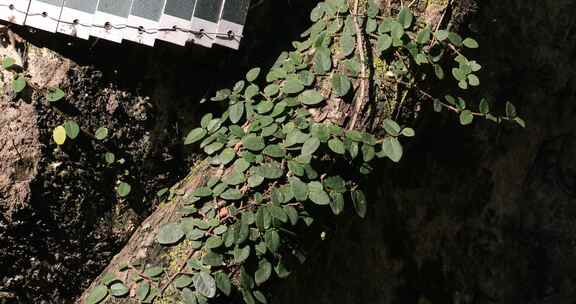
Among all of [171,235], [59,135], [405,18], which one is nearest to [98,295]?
[171,235]

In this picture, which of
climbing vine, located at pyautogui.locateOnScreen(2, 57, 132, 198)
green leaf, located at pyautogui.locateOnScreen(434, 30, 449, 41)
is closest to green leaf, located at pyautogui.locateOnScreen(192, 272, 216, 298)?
climbing vine, located at pyautogui.locateOnScreen(2, 57, 132, 198)

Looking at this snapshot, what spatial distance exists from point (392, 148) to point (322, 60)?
13.2 inches

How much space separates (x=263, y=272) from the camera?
192 centimetres

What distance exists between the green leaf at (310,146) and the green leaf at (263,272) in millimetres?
325

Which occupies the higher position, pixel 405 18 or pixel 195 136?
pixel 405 18

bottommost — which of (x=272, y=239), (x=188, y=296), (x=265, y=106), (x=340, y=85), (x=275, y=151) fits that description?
(x=188, y=296)

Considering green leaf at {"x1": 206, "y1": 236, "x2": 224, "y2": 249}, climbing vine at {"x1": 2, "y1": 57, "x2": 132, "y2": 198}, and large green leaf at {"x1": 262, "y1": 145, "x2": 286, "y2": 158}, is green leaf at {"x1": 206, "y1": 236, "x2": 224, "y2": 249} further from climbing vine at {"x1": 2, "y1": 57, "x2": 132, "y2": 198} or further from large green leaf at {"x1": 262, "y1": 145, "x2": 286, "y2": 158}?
climbing vine at {"x1": 2, "y1": 57, "x2": 132, "y2": 198}

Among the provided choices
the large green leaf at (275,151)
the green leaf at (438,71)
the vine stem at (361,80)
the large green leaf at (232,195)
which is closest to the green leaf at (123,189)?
the large green leaf at (232,195)

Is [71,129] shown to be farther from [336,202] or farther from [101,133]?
[336,202]

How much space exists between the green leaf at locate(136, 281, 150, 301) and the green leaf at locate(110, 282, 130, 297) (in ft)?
0.13

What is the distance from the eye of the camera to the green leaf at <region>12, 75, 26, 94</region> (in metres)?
2.07

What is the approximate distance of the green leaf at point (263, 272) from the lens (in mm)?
1919

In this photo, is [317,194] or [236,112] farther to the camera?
[236,112]

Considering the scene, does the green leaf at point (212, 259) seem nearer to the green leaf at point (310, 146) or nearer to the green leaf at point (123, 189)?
the green leaf at point (310, 146)
